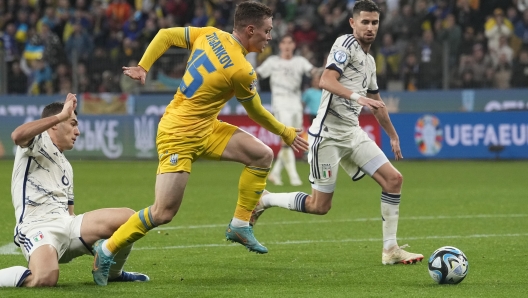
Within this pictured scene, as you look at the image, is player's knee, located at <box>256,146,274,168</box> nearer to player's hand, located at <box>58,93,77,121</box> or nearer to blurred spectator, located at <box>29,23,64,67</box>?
player's hand, located at <box>58,93,77,121</box>

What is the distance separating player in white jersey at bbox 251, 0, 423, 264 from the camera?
7.96m

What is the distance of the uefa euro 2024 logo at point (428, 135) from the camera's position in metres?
19.9

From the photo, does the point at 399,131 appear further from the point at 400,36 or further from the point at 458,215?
the point at 458,215

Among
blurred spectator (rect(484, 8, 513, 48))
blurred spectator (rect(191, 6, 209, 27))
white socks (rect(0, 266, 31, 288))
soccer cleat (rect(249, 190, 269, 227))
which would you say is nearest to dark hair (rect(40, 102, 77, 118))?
white socks (rect(0, 266, 31, 288))

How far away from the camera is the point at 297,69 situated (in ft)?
51.3

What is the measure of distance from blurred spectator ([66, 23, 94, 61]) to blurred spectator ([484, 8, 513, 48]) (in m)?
9.96

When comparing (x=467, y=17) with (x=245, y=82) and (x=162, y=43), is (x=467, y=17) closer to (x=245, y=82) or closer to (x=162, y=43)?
(x=162, y=43)

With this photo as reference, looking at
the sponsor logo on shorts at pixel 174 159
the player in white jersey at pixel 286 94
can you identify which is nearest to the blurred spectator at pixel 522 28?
the player in white jersey at pixel 286 94

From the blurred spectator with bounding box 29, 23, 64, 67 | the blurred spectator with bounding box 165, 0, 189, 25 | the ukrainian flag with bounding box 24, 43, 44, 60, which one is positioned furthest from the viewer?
the blurred spectator with bounding box 165, 0, 189, 25

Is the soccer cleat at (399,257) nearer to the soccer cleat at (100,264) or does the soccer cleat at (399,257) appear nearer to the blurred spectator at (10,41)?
the soccer cleat at (100,264)

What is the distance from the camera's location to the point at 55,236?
6.76 meters

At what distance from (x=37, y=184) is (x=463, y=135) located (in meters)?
14.3

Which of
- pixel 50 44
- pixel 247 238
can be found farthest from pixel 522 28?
pixel 247 238

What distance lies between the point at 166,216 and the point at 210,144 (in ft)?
2.98
